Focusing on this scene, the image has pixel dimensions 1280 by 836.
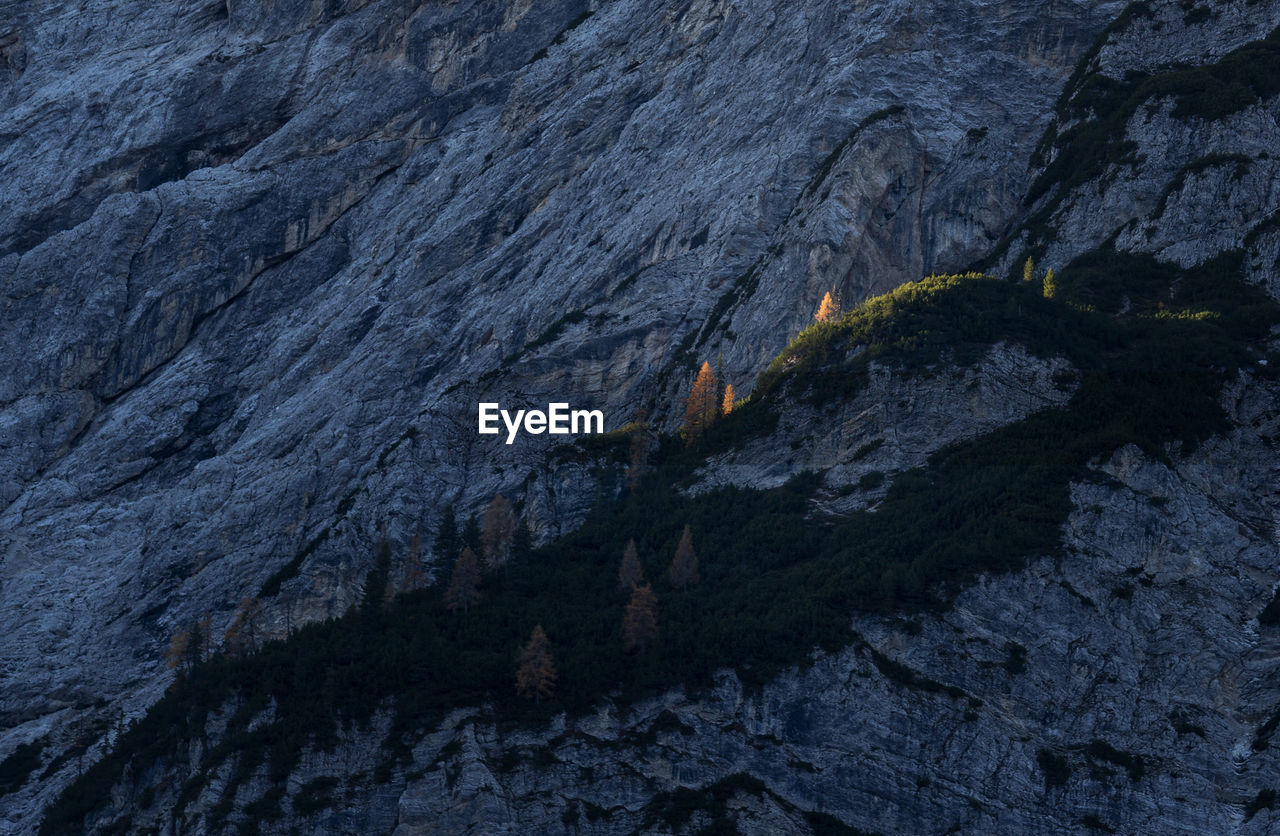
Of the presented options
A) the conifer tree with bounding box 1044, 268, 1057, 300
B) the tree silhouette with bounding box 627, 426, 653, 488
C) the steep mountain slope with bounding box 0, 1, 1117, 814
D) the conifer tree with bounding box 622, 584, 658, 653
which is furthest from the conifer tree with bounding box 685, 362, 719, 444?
the conifer tree with bounding box 1044, 268, 1057, 300

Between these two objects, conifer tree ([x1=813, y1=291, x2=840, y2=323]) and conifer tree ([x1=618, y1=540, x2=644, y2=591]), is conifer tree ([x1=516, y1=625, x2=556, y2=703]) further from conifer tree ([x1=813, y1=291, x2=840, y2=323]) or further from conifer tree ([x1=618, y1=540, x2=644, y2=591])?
conifer tree ([x1=813, y1=291, x2=840, y2=323])

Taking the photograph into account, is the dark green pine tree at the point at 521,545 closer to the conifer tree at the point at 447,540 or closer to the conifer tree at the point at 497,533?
the conifer tree at the point at 497,533

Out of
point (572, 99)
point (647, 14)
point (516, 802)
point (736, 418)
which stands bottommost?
point (516, 802)

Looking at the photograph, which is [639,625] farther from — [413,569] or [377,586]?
[413,569]

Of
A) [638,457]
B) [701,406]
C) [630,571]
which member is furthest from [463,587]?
[701,406]

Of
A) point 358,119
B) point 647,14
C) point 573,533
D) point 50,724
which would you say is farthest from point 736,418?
point 358,119

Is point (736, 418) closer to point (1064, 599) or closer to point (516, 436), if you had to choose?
point (516, 436)
